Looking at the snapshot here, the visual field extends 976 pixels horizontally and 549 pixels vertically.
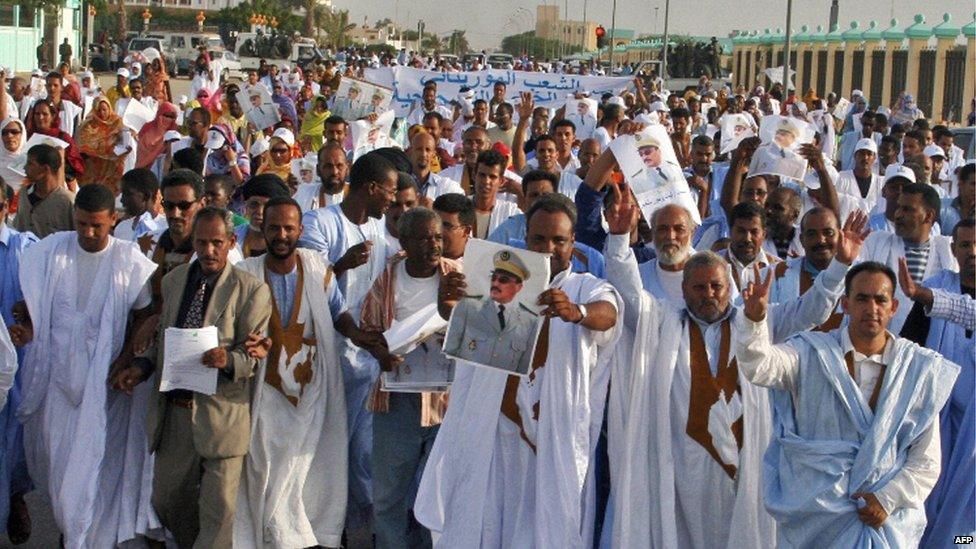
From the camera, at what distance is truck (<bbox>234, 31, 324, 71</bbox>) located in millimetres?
58862

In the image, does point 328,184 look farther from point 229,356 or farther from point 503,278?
point 503,278

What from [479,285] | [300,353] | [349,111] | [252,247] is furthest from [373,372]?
[349,111]

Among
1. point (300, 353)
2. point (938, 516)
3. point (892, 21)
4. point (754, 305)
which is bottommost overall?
point (938, 516)

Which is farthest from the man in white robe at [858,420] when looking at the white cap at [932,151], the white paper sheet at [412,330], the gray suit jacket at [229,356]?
the white cap at [932,151]

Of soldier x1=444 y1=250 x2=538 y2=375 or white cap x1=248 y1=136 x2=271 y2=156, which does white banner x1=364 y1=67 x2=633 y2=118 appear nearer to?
white cap x1=248 y1=136 x2=271 y2=156

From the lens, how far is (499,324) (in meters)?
5.87

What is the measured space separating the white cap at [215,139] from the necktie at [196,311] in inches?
239

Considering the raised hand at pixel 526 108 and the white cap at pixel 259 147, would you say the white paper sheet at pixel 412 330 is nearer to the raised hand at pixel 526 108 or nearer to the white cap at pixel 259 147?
the white cap at pixel 259 147

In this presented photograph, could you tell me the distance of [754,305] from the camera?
564 cm

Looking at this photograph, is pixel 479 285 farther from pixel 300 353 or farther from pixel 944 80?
pixel 944 80

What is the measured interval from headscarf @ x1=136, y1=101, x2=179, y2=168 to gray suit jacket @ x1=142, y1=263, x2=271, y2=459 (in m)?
6.93

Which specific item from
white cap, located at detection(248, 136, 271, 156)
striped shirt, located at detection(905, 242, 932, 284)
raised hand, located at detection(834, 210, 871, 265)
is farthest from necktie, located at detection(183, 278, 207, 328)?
white cap, located at detection(248, 136, 271, 156)

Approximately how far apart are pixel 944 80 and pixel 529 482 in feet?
108

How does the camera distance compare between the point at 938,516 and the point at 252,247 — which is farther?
the point at 252,247
